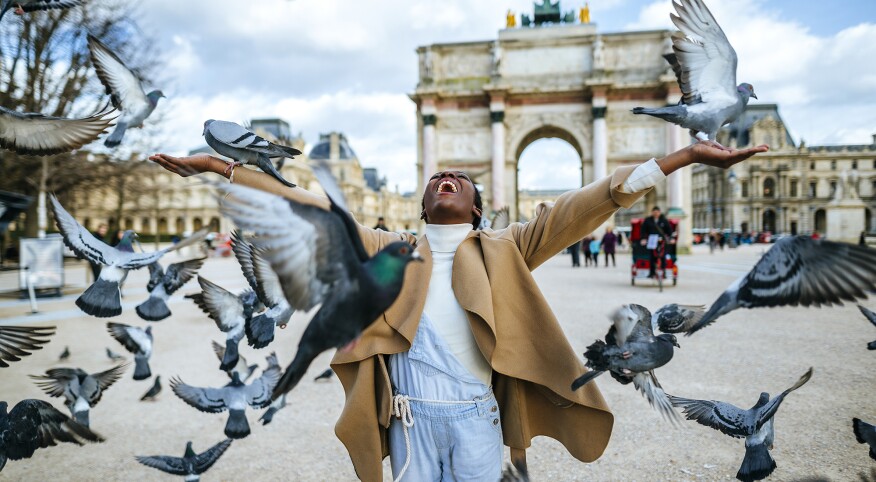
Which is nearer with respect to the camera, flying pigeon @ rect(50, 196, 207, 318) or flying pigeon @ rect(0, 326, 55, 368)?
flying pigeon @ rect(0, 326, 55, 368)

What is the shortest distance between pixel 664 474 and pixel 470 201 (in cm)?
248

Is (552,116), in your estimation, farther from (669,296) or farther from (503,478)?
(503,478)

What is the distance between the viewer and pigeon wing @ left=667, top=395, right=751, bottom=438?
8.55ft

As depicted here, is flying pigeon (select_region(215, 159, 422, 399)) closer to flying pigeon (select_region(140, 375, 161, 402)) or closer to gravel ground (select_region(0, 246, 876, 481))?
gravel ground (select_region(0, 246, 876, 481))

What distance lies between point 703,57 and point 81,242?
3.51 meters

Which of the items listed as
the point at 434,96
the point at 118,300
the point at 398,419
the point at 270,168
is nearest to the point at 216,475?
the point at 118,300

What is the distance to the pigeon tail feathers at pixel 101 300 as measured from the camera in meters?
2.89

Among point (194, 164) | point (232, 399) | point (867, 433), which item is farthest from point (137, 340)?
point (867, 433)

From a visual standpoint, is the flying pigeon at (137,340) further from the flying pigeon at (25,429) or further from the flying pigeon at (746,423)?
the flying pigeon at (746,423)

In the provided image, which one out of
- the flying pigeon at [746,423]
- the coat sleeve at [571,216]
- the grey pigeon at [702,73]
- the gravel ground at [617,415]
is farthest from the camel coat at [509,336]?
the gravel ground at [617,415]

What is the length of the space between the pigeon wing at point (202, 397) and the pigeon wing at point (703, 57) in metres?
3.38

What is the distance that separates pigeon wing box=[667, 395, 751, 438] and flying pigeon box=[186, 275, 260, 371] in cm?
274

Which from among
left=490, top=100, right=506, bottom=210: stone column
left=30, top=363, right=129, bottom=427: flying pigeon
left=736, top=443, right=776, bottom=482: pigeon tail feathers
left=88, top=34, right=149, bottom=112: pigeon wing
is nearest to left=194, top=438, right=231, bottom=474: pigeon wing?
left=30, top=363, right=129, bottom=427: flying pigeon

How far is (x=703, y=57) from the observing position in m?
2.18
